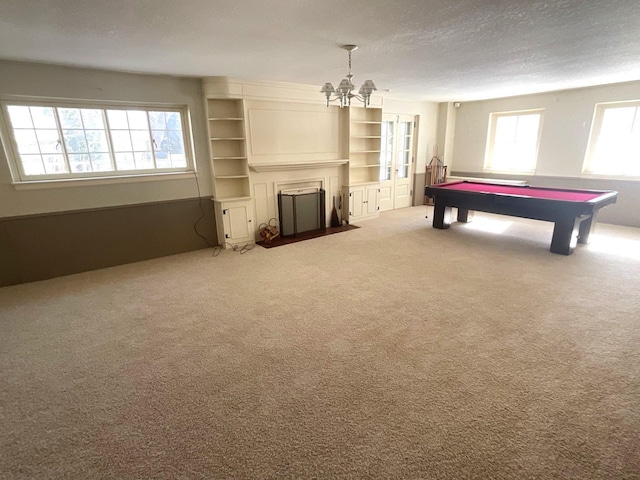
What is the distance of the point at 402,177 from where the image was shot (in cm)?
761

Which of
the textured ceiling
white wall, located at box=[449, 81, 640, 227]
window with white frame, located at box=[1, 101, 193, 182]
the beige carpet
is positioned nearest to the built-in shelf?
window with white frame, located at box=[1, 101, 193, 182]

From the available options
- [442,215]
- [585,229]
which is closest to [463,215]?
[442,215]

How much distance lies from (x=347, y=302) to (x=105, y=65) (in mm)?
3868

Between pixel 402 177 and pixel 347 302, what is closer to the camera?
pixel 347 302

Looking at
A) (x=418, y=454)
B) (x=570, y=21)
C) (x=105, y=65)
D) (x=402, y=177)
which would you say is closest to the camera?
(x=418, y=454)

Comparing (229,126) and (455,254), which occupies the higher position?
(229,126)

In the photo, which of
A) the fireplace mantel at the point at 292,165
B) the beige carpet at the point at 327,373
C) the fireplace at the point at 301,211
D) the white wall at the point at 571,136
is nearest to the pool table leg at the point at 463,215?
Answer: the white wall at the point at 571,136

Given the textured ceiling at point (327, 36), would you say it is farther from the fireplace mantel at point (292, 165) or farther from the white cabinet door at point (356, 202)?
the white cabinet door at point (356, 202)

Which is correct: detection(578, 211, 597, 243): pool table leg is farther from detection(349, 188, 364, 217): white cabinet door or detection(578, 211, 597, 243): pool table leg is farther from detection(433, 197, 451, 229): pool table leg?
detection(349, 188, 364, 217): white cabinet door

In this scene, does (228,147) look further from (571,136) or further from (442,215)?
(571,136)

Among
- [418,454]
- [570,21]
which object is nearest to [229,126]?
[570,21]

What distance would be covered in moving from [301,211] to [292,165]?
2.67 ft

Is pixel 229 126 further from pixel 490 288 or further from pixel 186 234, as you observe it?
pixel 490 288

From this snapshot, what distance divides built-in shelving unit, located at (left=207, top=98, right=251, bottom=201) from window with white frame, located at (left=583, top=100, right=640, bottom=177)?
6.33 meters
